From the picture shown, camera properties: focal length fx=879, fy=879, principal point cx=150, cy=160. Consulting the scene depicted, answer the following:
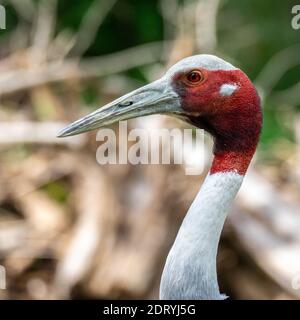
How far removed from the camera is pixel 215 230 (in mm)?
2684

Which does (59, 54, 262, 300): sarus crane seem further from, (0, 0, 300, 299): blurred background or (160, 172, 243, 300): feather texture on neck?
(0, 0, 300, 299): blurred background

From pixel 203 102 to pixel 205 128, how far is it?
9 centimetres

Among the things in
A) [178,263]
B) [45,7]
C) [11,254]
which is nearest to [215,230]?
[178,263]

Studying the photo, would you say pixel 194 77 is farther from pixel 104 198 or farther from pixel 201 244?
pixel 104 198

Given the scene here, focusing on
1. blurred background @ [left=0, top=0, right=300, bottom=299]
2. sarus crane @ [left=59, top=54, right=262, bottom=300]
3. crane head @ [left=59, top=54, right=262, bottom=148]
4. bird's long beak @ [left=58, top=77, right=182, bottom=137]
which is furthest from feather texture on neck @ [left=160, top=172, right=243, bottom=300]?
blurred background @ [left=0, top=0, right=300, bottom=299]

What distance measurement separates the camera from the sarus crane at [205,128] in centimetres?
269

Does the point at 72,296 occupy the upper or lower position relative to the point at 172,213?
lower

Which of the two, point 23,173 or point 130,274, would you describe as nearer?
point 130,274

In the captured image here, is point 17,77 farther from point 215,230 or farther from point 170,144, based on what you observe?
point 215,230

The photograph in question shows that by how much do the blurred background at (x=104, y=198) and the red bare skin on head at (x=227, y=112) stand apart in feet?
7.53

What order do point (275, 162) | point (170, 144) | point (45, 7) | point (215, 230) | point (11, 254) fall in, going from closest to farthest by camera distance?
point (215, 230) → point (170, 144) → point (11, 254) → point (275, 162) → point (45, 7)

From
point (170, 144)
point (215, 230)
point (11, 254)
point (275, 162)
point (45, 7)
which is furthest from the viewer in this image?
point (45, 7)

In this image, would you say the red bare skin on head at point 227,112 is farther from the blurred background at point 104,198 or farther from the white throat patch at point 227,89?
the blurred background at point 104,198

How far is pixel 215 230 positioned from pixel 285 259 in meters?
2.59
